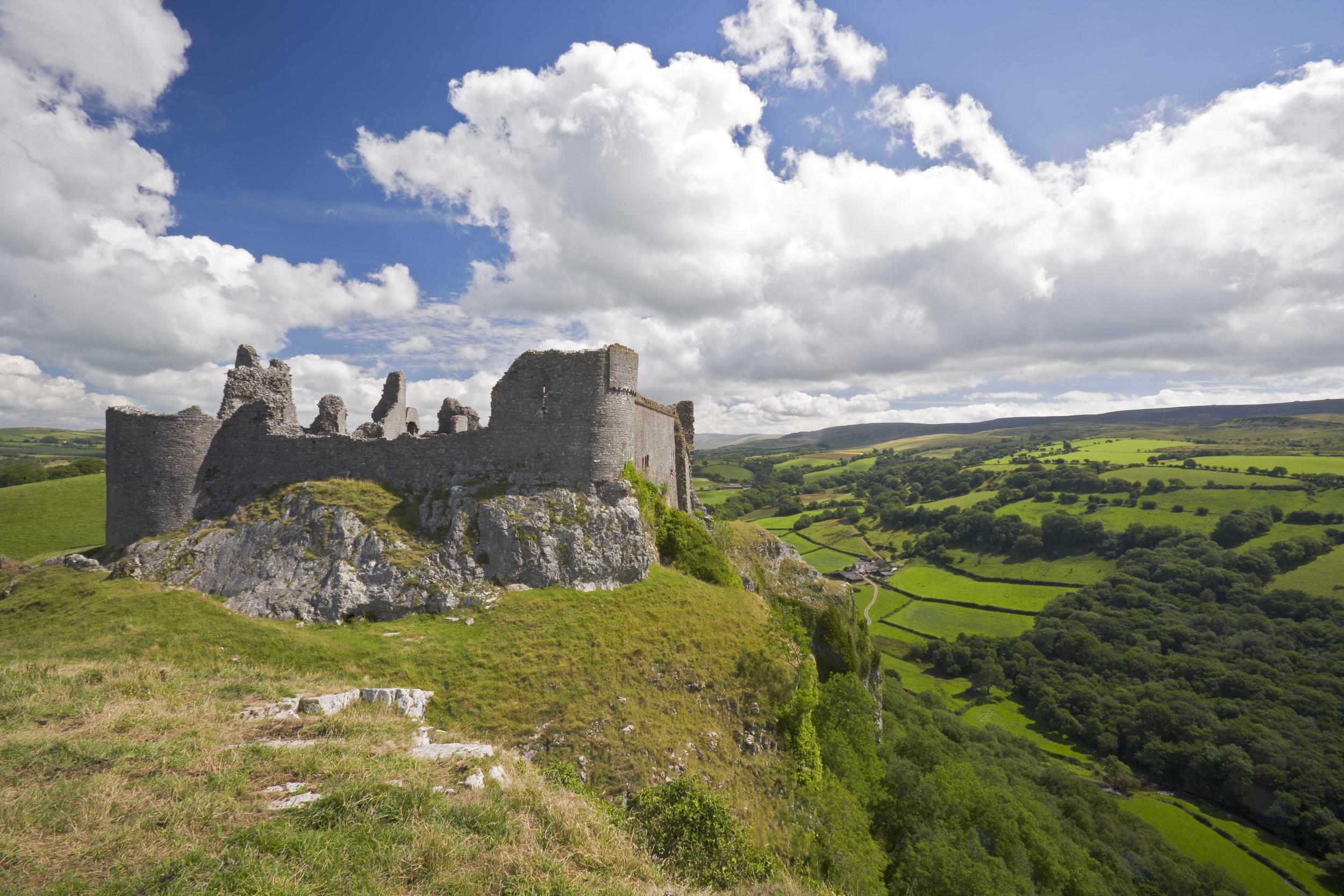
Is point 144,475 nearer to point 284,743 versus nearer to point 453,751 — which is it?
point 284,743

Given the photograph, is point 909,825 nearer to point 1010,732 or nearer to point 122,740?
point 122,740

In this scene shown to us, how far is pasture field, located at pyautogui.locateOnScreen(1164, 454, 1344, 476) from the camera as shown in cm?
13250

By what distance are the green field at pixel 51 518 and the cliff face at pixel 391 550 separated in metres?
22.5

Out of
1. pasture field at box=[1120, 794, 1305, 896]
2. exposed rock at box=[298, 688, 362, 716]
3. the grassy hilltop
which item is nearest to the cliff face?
the grassy hilltop

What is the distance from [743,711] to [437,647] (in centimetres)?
1051

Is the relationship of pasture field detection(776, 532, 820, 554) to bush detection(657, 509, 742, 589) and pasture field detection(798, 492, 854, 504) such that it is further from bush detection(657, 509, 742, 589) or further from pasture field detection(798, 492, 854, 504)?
bush detection(657, 509, 742, 589)

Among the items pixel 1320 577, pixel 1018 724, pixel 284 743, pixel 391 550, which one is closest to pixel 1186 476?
pixel 1320 577

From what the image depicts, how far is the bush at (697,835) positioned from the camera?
12336 millimetres

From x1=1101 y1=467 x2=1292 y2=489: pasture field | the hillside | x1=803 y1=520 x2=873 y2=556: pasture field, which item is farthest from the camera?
x1=1101 y1=467 x2=1292 y2=489: pasture field

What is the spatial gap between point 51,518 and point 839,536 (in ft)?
436

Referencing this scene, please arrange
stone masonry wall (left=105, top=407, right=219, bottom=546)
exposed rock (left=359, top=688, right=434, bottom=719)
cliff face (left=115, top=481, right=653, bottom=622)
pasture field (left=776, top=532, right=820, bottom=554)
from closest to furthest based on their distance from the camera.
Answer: exposed rock (left=359, top=688, right=434, bottom=719)
cliff face (left=115, top=481, right=653, bottom=622)
stone masonry wall (left=105, top=407, right=219, bottom=546)
pasture field (left=776, top=532, right=820, bottom=554)

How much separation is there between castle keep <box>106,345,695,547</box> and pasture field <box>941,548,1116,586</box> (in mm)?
114702

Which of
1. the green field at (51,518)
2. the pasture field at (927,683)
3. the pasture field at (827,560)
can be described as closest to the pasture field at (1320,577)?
the pasture field at (927,683)

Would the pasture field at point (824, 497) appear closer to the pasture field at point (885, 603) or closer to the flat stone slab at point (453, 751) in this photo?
the pasture field at point (885, 603)
